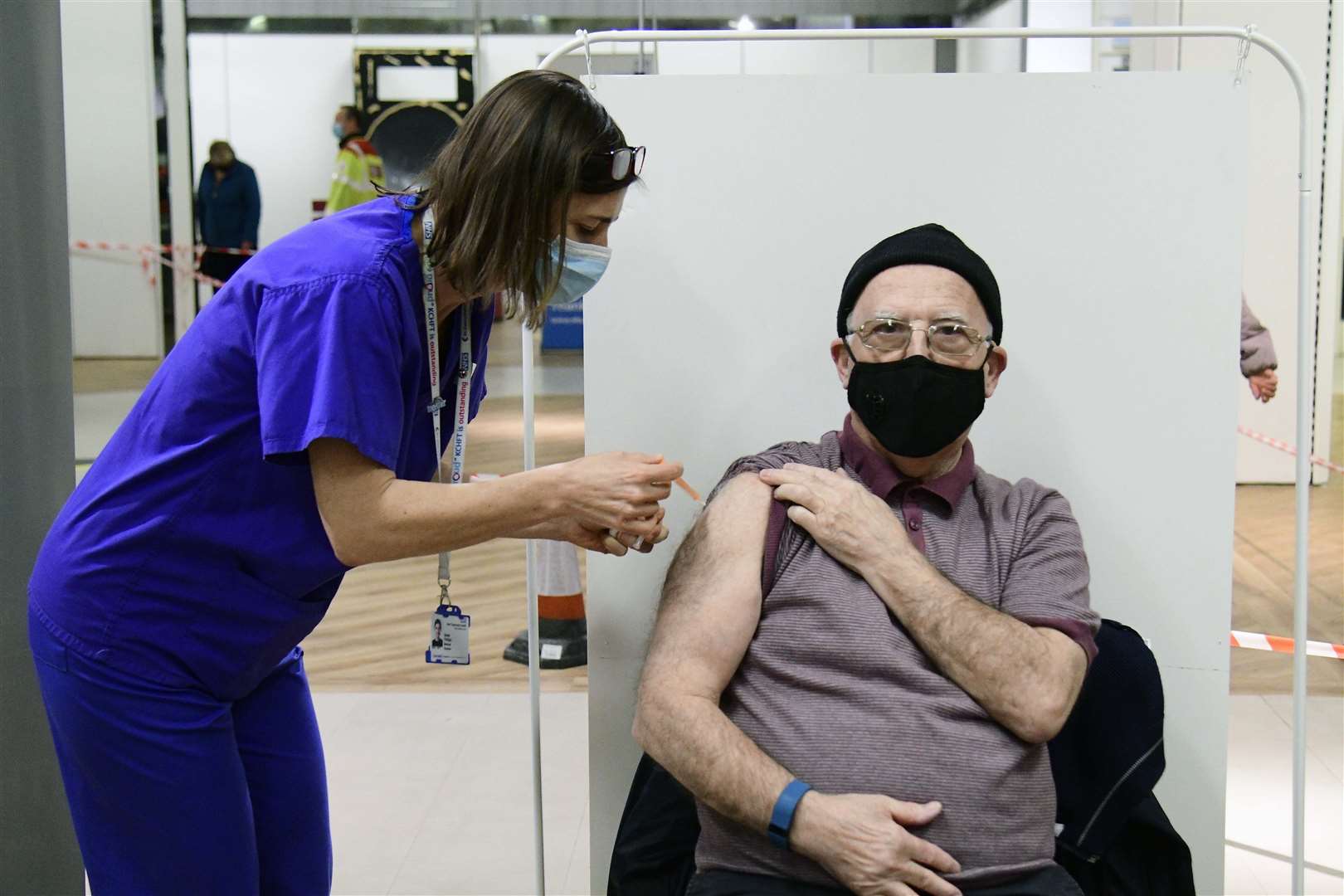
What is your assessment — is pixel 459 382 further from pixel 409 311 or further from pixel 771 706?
pixel 771 706

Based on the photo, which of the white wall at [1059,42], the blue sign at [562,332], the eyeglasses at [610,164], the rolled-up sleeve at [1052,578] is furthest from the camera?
the blue sign at [562,332]

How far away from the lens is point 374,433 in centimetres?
151

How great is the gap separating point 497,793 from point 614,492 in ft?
6.51

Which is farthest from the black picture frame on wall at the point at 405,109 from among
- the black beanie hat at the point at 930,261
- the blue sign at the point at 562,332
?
the black beanie hat at the point at 930,261

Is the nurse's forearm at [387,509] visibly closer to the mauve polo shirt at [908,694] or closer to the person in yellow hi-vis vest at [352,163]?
the mauve polo shirt at [908,694]

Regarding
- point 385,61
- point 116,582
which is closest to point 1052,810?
point 116,582

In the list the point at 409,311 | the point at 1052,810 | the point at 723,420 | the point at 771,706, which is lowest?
the point at 1052,810

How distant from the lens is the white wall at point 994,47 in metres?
8.79

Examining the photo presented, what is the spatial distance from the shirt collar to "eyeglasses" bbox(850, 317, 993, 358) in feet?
0.51

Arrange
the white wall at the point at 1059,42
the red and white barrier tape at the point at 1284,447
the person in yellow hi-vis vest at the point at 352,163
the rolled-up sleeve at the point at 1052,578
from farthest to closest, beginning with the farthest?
the person in yellow hi-vis vest at the point at 352,163 → the white wall at the point at 1059,42 → the red and white barrier tape at the point at 1284,447 → the rolled-up sleeve at the point at 1052,578

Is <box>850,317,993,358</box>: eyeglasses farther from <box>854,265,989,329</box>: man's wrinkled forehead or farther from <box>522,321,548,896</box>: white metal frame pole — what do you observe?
<box>522,321,548,896</box>: white metal frame pole

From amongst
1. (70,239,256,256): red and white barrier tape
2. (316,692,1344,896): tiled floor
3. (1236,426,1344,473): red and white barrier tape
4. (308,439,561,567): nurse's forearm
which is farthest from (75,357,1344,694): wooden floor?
(70,239,256,256): red and white barrier tape

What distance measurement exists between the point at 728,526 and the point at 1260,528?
4.95m

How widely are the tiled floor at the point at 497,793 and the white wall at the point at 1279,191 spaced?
3410 mm
